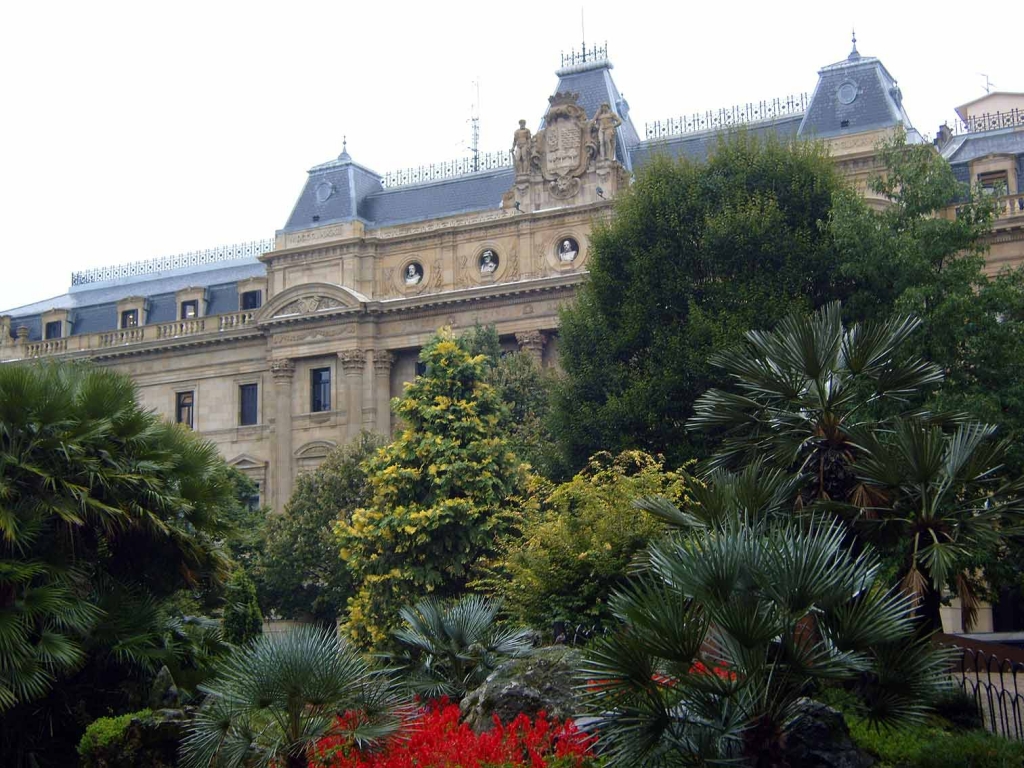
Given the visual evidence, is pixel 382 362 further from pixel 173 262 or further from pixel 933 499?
pixel 933 499

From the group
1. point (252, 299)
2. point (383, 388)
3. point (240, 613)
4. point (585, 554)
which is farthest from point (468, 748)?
point (252, 299)

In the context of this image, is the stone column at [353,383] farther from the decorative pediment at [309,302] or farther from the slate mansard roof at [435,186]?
the slate mansard roof at [435,186]

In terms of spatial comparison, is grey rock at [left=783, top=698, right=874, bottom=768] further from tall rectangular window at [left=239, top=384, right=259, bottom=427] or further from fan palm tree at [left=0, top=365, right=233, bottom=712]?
tall rectangular window at [left=239, top=384, right=259, bottom=427]

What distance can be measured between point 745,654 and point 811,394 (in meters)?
6.41

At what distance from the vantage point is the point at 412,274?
171ft

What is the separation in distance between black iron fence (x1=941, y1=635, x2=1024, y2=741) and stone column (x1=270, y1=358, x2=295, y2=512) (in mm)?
34788

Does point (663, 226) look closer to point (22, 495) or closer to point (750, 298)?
point (750, 298)

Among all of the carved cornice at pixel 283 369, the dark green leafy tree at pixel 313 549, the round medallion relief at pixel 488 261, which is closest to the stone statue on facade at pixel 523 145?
the round medallion relief at pixel 488 261

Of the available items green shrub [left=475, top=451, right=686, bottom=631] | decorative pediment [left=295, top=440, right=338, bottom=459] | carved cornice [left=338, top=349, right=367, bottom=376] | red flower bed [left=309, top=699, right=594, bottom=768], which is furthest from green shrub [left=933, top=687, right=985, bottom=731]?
decorative pediment [left=295, top=440, right=338, bottom=459]

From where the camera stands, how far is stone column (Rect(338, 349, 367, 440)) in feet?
171

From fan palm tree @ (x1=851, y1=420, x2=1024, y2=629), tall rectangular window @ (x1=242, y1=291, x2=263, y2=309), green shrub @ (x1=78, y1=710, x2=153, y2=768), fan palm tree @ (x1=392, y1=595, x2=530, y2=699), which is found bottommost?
green shrub @ (x1=78, y1=710, x2=153, y2=768)

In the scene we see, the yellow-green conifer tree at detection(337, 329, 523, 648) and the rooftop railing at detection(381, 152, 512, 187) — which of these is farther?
the rooftop railing at detection(381, 152, 512, 187)

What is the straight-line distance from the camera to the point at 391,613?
29625 millimetres

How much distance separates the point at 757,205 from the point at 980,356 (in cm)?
705
